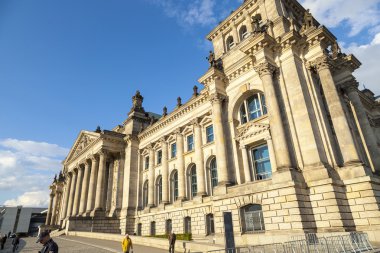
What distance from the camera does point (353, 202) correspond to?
53.9 feet

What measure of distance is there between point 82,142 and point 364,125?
4595 cm

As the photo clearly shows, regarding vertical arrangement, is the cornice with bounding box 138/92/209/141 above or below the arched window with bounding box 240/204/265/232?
above

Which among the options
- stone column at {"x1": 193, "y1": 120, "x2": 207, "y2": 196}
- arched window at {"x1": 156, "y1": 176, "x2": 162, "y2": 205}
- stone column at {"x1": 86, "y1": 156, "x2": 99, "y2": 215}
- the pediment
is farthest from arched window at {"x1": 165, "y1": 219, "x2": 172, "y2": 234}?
the pediment

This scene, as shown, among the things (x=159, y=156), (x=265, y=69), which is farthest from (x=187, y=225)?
(x=265, y=69)

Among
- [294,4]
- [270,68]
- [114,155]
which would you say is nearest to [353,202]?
[270,68]

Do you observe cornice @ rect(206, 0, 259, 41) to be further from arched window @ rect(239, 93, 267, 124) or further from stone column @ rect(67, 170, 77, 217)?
stone column @ rect(67, 170, 77, 217)

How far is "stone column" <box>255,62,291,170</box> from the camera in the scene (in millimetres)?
18391

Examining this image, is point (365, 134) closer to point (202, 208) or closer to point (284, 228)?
point (284, 228)

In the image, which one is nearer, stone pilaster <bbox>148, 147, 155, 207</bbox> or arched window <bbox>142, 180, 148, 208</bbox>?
stone pilaster <bbox>148, 147, 155, 207</bbox>

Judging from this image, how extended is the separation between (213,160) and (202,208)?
17.6 ft

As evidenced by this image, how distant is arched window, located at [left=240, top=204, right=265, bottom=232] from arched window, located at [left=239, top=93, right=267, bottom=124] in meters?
8.03

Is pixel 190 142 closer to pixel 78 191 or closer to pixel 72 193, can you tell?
pixel 78 191

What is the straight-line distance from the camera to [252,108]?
24.2 metres

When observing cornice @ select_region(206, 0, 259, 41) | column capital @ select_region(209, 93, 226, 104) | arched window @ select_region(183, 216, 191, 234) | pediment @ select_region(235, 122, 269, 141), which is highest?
cornice @ select_region(206, 0, 259, 41)
